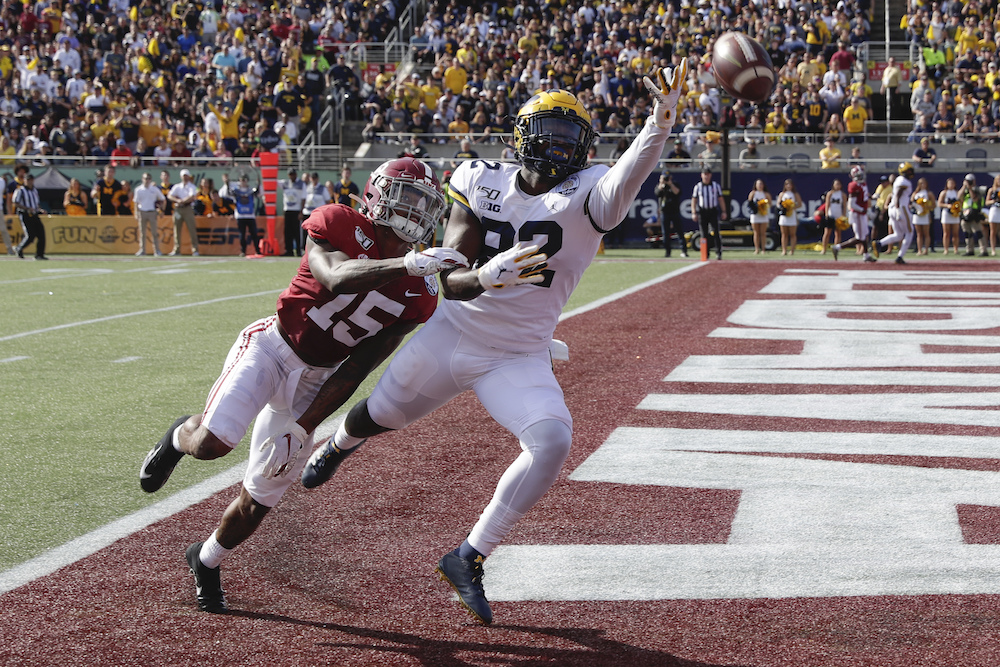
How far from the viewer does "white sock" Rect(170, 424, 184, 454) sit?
157 inches

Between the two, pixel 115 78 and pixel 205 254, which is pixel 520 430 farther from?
pixel 115 78

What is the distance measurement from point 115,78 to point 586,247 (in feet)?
85.4

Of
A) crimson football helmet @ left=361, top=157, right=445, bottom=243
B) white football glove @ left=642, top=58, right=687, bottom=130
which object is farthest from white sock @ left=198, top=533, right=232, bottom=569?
white football glove @ left=642, top=58, right=687, bottom=130

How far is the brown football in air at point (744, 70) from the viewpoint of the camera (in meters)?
5.28

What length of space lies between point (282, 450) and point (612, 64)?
23.1m

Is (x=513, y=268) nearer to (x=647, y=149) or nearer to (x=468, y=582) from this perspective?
(x=647, y=149)

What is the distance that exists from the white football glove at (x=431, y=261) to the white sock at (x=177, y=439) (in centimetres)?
123

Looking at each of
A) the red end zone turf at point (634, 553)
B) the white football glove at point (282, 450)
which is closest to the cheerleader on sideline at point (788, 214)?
the red end zone turf at point (634, 553)

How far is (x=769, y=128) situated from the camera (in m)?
23.4

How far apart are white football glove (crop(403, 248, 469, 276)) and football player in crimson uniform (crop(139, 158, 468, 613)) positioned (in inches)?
6.6

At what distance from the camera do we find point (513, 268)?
3.33 metres

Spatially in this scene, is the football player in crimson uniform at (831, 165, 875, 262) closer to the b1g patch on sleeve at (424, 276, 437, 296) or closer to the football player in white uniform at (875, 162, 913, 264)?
the football player in white uniform at (875, 162, 913, 264)

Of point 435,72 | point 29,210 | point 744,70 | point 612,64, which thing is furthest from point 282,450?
point 435,72

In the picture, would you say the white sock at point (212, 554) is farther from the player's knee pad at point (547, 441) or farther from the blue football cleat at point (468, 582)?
the player's knee pad at point (547, 441)
